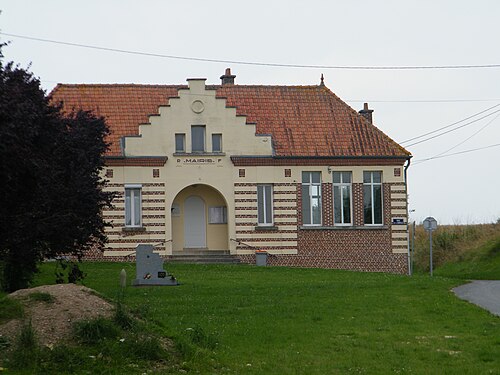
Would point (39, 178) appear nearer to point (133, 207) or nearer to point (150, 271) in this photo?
point (150, 271)

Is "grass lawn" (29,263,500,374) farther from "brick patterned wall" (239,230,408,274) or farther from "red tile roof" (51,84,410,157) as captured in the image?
"red tile roof" (51,84,410,157)

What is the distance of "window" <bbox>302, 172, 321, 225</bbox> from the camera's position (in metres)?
43.0

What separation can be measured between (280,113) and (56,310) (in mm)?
30227

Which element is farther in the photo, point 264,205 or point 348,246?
point 348,246

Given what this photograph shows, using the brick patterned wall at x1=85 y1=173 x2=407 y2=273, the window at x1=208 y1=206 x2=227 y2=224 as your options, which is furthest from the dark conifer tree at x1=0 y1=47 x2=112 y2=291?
the window at x1=208 y1=206 x2=227 y2=224

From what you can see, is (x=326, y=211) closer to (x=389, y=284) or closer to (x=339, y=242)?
(x=339, y=242)

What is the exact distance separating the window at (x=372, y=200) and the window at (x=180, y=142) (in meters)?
8.39

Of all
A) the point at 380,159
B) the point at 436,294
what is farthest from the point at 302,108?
the point at 436,294

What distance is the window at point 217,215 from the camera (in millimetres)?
43625

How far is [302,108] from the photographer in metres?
45.5

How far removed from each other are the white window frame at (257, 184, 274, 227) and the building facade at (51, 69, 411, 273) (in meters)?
0.05

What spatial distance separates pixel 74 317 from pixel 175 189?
26.9 metres

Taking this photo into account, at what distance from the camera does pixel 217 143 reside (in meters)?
42.8

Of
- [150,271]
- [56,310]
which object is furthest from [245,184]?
[56,310]
